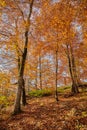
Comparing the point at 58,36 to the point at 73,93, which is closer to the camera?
the point at 58,36

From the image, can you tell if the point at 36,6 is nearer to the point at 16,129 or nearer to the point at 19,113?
the point at 19,113

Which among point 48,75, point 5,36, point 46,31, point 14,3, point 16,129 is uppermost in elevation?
point 14,3

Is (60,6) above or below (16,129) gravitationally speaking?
above

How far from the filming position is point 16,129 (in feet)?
32.3

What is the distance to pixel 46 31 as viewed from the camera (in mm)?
17125

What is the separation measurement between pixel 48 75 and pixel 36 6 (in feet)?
56.7

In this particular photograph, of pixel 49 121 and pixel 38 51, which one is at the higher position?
pixel 38 51

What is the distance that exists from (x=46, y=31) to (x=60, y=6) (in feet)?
24.8

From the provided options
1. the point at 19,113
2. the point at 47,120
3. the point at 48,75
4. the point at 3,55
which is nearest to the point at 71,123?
the point at 47,120

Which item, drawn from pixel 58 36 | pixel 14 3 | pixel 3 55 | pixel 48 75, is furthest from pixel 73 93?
pixel 48 75

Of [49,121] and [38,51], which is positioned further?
[38,51]

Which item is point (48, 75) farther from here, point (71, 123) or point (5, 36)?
point (71, 123)

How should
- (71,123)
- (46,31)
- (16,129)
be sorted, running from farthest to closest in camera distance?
1. (46,31)
2. (16,129)
3. (71,123)

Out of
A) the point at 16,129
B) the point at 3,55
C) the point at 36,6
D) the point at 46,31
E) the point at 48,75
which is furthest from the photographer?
the point at 48,75
